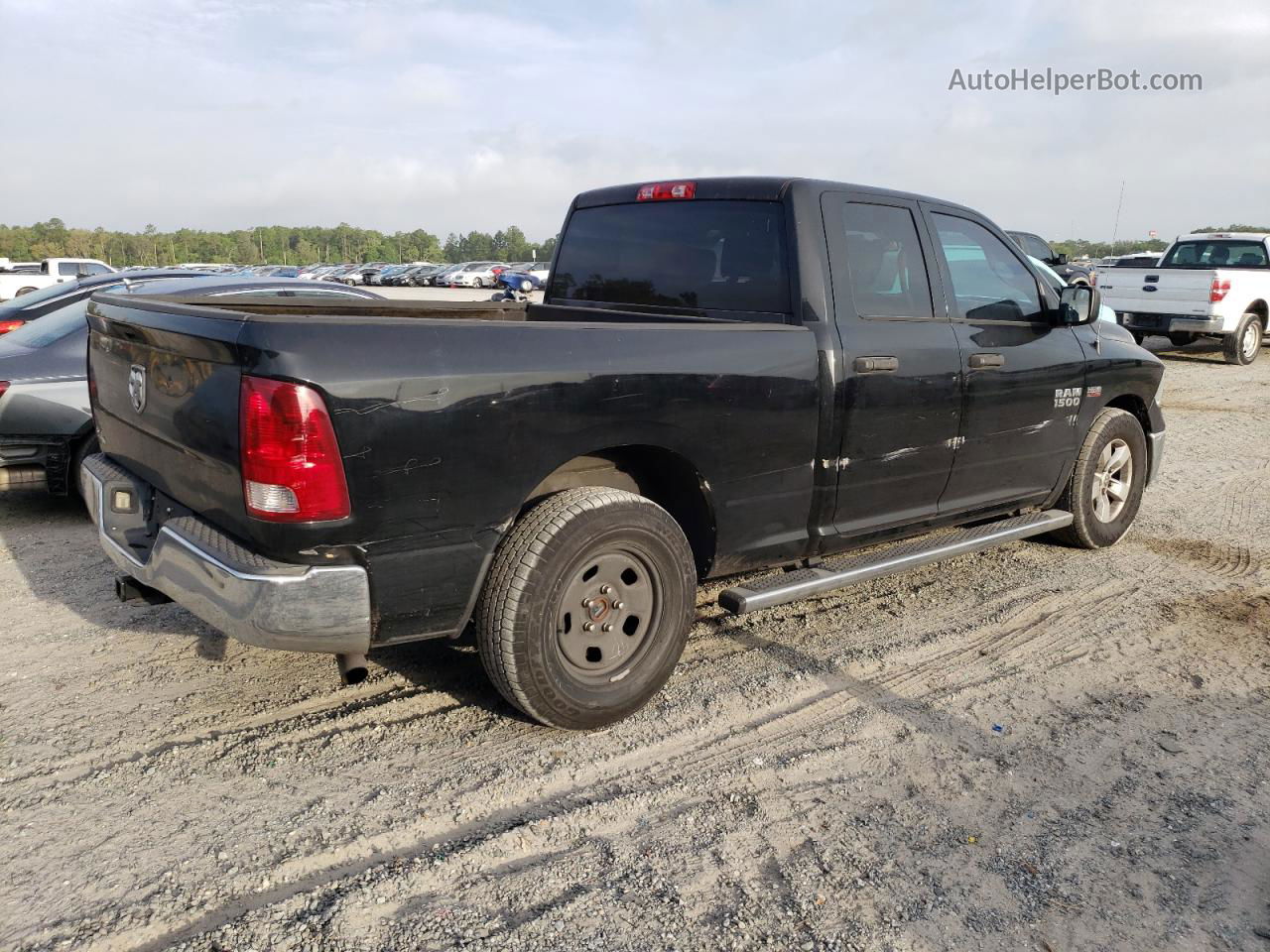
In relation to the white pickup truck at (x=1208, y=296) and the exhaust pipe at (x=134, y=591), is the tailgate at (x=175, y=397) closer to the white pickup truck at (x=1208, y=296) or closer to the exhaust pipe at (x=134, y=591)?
the exhaust pipe at (x=134, y=591)

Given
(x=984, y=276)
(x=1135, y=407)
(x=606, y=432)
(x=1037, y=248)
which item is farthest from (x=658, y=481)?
(x=1037, y=248)

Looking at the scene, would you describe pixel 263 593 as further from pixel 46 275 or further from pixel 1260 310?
pixel 46 275

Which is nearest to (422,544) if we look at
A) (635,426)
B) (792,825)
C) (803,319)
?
(635,426)

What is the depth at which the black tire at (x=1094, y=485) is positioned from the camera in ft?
18.1

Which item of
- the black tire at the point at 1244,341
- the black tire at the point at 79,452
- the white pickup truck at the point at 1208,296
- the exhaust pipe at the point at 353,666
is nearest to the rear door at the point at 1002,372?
the exhaust pipe at the point at 353,666

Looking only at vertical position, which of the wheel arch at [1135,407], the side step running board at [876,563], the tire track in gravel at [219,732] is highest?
the wheel arch at [1135,407]

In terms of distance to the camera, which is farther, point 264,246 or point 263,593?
point 264,246

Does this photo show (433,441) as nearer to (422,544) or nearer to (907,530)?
(422,544)

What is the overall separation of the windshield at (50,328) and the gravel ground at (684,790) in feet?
6.62

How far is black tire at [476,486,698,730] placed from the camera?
128 inches

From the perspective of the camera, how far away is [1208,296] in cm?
1487

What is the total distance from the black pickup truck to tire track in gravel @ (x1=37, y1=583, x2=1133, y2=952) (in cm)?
31

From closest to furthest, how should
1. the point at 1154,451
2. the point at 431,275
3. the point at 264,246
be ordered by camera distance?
the point at 1154,451 → the point at 431,275 → the point at 264,246

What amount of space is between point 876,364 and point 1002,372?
97 centimetres
